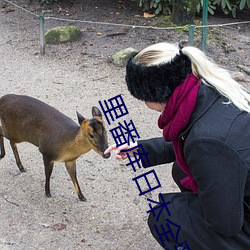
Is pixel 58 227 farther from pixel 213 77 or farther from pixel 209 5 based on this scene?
pixel 209 5

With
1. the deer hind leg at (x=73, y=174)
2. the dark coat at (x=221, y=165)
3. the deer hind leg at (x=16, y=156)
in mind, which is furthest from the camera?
the deer hind leg at (x=16, y=156)

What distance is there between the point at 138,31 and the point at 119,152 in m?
4.39

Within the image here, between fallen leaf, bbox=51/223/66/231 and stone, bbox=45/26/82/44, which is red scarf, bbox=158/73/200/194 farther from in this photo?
stone, bbox=45/26/82/44

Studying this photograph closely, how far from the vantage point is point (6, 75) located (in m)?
5.79

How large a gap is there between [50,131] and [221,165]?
1660 mm

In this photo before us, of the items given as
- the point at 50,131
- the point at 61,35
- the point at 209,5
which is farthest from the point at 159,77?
the point at 209,5

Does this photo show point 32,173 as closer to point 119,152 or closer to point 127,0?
point 119,152

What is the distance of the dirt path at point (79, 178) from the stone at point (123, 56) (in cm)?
10

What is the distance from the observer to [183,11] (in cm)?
683

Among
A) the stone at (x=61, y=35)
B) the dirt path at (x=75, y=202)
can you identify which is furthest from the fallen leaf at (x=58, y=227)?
the stone at (x=61, y=35)

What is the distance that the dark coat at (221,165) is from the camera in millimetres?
1945

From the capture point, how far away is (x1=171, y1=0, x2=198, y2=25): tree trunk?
6812 millimetres

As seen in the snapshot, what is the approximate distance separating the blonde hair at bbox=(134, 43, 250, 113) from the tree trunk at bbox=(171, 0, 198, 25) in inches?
193

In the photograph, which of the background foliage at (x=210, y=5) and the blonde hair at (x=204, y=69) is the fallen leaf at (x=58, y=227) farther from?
the background foliage at (x=210, y=5)
